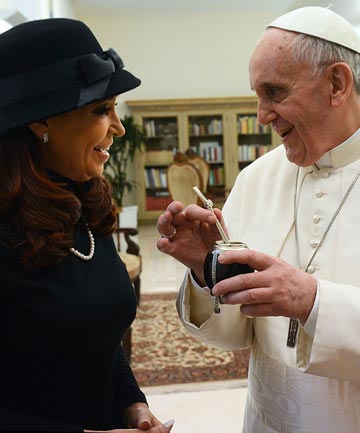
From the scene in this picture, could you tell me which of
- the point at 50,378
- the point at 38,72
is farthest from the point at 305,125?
the point at 50,378

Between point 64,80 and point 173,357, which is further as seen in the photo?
point 173,357

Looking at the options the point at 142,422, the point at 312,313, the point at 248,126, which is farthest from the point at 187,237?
the point at 248,126

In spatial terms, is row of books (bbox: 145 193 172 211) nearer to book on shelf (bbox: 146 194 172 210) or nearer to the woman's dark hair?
book on shelf (bbox: 146 194 172 210)

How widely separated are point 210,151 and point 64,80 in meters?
9.11

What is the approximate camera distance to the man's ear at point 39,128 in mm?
1160

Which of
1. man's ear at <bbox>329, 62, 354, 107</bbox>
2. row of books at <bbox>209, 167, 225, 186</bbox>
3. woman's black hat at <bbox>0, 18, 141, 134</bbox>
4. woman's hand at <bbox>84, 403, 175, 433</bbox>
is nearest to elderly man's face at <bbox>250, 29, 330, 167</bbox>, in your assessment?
man's ear at <bbox>329, 62, 354, 107</bbox>

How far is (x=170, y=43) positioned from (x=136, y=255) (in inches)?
261

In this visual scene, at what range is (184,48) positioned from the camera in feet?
32.7

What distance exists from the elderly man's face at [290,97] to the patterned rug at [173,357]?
2.36 m

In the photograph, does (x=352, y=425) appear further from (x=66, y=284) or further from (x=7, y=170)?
(x=7, y=170)

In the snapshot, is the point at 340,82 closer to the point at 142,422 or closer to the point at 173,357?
the point at 142,422

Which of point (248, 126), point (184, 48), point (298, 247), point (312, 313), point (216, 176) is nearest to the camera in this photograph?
point (312, 313)

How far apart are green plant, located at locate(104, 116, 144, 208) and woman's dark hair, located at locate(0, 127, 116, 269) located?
7561mm

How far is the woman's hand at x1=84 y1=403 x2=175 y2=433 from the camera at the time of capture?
4.15 ft
